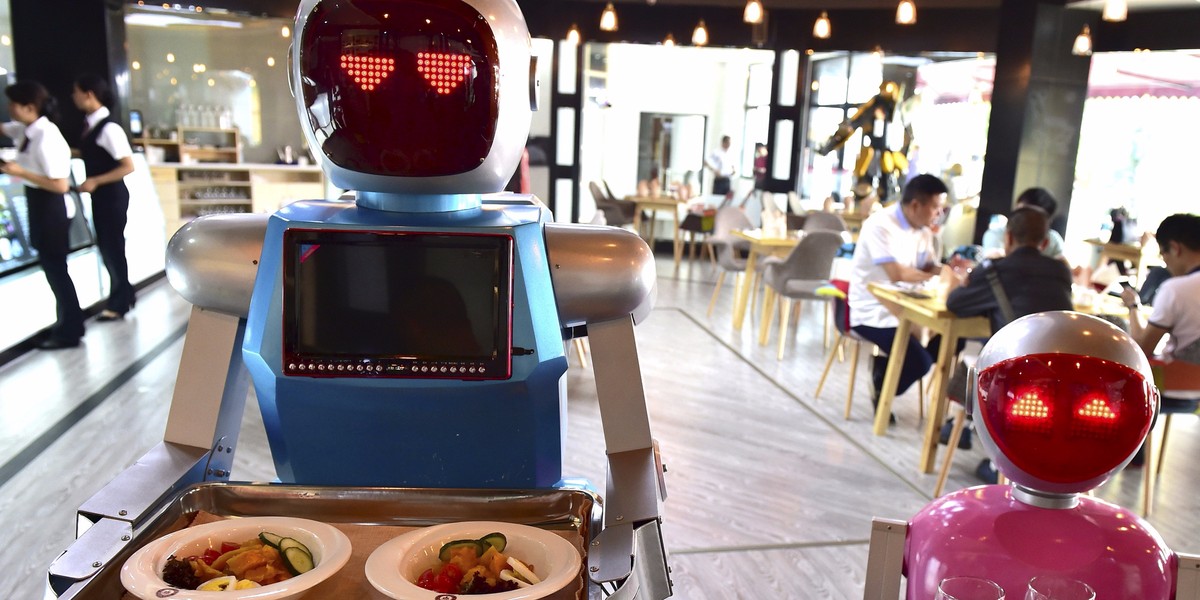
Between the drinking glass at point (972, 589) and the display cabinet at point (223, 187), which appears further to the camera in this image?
the display cabinet at point (223, 187)

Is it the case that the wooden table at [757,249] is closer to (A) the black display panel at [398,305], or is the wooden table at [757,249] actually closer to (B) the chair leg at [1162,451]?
(B) the chair leg at [1162,451]

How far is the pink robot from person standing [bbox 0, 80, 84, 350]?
516cm

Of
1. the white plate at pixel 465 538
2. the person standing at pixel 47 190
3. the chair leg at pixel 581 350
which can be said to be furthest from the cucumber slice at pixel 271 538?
the person standing at pixel 47 190

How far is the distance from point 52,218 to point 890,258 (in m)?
4.59

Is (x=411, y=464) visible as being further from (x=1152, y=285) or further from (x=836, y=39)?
(x=836, y=39)

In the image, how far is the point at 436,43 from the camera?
120 centimetres

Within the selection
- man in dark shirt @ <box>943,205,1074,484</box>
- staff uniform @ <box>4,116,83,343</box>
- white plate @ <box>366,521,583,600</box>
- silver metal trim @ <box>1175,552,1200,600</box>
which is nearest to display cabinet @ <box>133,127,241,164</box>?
staff uniform @ <box>4,116,83,343</box>

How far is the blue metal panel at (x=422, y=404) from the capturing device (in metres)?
1.30

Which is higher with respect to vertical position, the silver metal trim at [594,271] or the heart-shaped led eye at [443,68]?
the heart-shaped led eye at [443,68]

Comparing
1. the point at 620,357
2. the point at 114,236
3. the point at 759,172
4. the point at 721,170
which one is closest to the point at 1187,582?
the point at 620,357

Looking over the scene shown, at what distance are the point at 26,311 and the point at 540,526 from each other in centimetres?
505

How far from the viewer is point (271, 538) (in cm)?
103

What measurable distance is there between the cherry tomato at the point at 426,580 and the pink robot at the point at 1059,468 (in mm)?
659

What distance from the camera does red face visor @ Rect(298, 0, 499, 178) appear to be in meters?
1.20
